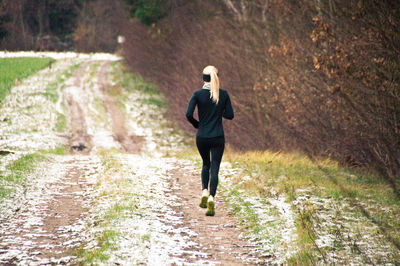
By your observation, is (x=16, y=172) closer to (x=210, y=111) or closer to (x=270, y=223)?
(x=210, y=111)

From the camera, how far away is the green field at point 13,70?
24.2 meters

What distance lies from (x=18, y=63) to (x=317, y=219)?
81.9 ft

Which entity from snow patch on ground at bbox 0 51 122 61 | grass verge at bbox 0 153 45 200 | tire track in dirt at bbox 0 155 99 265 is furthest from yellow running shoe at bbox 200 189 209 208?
snow patch on ground at bbox 0 51 122 61

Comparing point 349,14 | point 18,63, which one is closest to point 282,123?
point 349,14

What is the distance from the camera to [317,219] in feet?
26.0

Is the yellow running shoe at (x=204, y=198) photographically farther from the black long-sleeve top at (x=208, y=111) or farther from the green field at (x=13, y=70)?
the green field at (x=13, y=70)

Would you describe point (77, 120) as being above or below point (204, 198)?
below

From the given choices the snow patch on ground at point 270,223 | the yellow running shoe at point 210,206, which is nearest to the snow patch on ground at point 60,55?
the snow patch on ground at point 270,223

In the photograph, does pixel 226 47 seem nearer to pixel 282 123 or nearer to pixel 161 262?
pixel 282 123

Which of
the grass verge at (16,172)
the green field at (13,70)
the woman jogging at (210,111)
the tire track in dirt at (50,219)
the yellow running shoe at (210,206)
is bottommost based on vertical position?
the grass verge at (16,172)

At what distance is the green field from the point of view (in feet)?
79.4

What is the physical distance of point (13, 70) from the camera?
2702cm

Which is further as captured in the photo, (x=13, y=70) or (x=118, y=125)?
(x=118, y=125)

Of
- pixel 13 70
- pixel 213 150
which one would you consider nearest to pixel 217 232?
pixel 213 150
